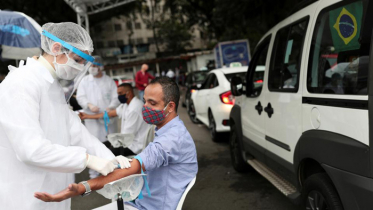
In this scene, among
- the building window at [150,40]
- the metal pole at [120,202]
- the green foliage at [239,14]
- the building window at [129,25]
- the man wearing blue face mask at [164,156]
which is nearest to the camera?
the metal pole at [120,202]

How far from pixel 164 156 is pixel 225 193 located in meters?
2.67

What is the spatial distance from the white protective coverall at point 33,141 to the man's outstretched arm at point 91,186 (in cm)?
10

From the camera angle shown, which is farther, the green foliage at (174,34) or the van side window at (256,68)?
the green foliage at (174,34)

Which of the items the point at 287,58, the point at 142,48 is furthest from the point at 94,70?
the point at 142,48

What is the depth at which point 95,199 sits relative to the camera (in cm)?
456

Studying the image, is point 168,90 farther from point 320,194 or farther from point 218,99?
point 218,99

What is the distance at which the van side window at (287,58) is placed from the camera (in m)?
Result: 3.11

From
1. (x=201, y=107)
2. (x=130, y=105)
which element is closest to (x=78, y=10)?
(x=201, y=107)

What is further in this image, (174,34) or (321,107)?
(174,34)

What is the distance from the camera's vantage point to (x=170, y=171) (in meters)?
2.20

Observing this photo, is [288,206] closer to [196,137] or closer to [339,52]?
[339,52]

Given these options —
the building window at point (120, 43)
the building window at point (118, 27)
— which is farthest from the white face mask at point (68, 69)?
the building window at point (118, 27)

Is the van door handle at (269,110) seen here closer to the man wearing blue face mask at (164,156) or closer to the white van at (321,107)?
the white van at (321,107)

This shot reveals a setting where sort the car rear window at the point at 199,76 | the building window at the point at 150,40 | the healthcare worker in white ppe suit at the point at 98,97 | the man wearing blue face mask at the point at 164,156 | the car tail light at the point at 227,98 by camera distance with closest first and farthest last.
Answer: the man wearing blue face mask at the point at 164,156 → the healthcare worker in white ppe suit at the point at 98,97 → the car tail light at the point at 227,98 → the car rear window at the point at 199,76 → the building window at the point at 150,40
